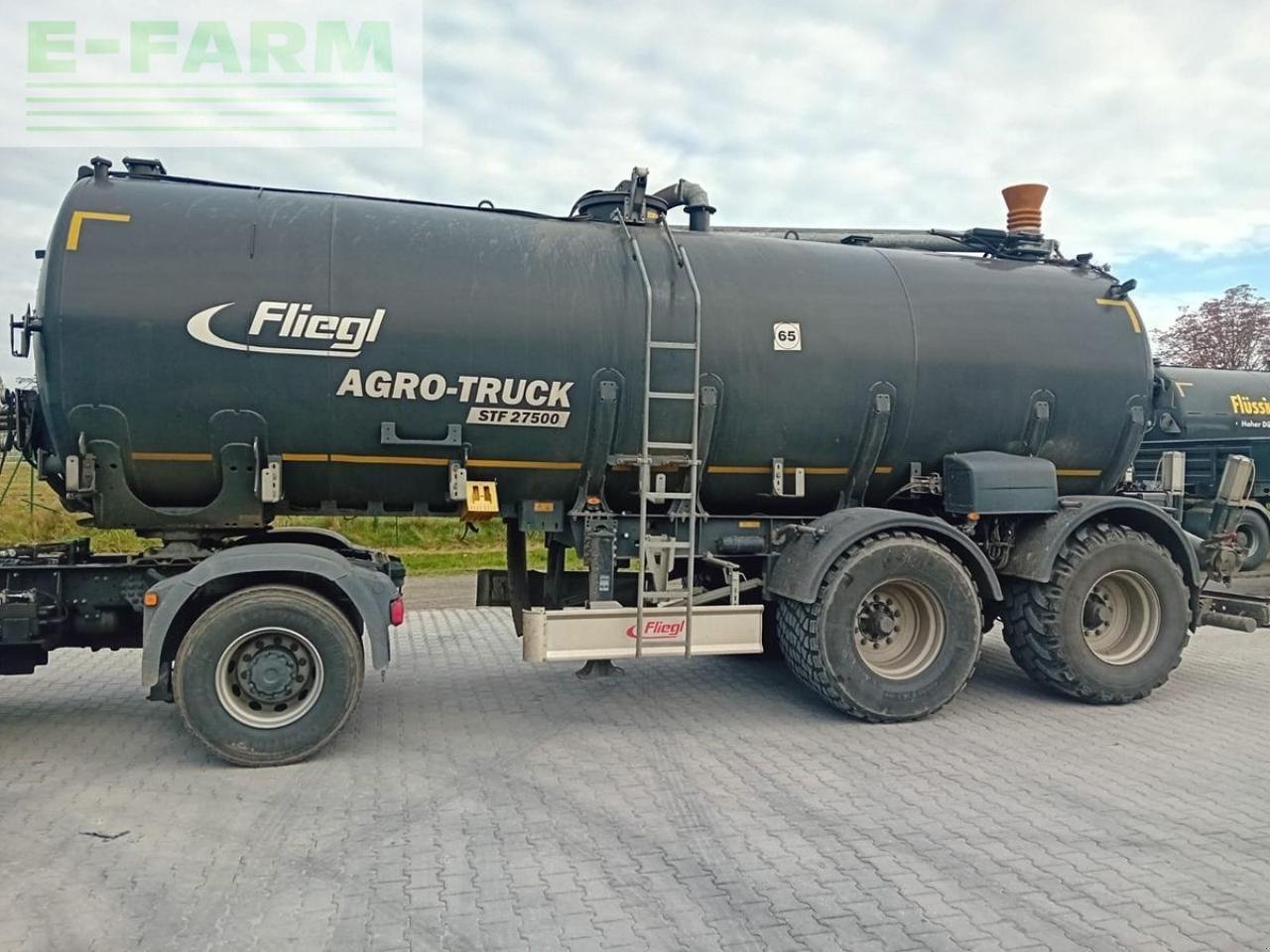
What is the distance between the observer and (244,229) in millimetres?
5852

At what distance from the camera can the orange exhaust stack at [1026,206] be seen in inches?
313

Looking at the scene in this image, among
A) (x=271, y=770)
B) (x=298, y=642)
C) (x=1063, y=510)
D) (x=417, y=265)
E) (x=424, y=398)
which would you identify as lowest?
(x=271, y=770)

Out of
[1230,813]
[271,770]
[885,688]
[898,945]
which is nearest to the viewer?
[898,945]

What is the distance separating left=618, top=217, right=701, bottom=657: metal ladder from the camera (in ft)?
20.7

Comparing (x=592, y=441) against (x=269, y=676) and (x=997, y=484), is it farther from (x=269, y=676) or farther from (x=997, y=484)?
(x=997, y=484)

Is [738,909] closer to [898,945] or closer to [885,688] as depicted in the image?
[898,945]

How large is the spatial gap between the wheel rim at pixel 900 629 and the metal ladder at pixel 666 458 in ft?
4.41

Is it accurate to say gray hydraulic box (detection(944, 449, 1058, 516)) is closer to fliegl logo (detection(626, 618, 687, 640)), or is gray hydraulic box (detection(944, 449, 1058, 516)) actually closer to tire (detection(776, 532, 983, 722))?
tire (detection(776, 532, 983, 722))

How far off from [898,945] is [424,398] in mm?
4091

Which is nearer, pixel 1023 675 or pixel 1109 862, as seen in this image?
pixel 1109 862

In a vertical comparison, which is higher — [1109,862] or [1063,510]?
[1063,510]

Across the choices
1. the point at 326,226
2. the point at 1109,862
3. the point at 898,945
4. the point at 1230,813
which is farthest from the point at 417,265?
the point at 1230,813

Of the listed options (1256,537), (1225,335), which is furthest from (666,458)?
(1225,335)

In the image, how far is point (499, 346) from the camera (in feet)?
19.9
